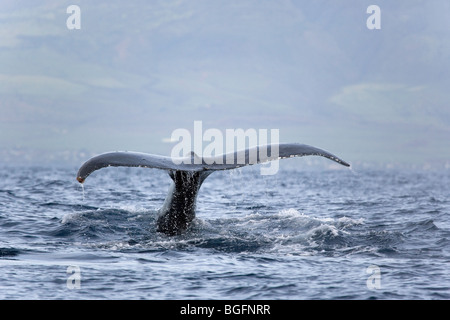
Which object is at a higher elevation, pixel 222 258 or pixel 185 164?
pixel 185 164

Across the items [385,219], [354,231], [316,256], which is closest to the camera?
[316,256]

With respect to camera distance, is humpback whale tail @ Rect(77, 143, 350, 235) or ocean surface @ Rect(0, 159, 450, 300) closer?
ocean surface @ Rect(0, 159, 450, 300)

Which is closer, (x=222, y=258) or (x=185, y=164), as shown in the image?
(x=222, y=258)

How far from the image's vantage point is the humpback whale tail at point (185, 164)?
847 centimetres

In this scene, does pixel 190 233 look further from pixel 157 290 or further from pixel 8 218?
pixel 8 218

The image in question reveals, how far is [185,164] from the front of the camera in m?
9.86

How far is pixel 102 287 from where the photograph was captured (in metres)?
7.60

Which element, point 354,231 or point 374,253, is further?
point 354,231

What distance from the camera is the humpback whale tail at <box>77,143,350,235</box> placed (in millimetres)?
8469

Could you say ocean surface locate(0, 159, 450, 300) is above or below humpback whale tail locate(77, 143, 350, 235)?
below

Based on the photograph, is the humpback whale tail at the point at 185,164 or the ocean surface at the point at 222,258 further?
the humpback whale tail at the point at 185,164

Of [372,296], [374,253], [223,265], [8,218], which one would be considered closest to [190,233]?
[223,265]

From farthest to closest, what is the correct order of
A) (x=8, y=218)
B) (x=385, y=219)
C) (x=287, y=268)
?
(x=385, y=219) < (x=8, y=218) < (x=287, y=268)
